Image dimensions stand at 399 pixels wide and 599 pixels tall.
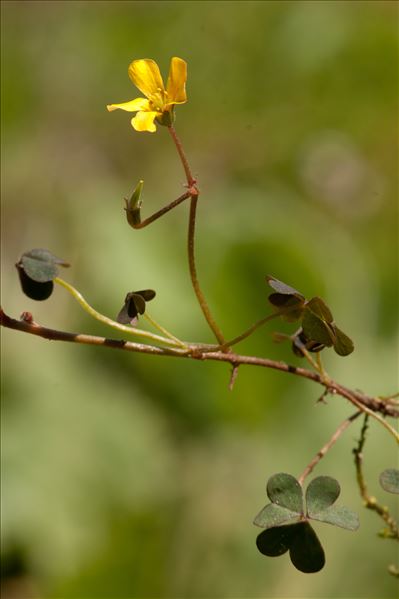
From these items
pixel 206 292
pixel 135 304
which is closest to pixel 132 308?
pixel 135 304

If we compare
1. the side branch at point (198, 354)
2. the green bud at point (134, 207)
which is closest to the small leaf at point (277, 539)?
the side branch at point (198, 354)

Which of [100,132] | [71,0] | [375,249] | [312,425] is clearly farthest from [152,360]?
[71,0]

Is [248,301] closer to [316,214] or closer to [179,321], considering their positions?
[179,321]

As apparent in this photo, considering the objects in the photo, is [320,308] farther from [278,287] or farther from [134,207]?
[134,207]

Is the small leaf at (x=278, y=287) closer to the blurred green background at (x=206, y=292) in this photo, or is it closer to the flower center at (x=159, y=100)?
the flower center at (x=159, y=100)

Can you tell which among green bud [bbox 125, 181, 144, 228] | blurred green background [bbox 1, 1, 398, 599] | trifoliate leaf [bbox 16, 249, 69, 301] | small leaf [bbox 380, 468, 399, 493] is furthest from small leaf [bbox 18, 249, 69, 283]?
blurred green background [bbox 1, 1, 398, 599]
